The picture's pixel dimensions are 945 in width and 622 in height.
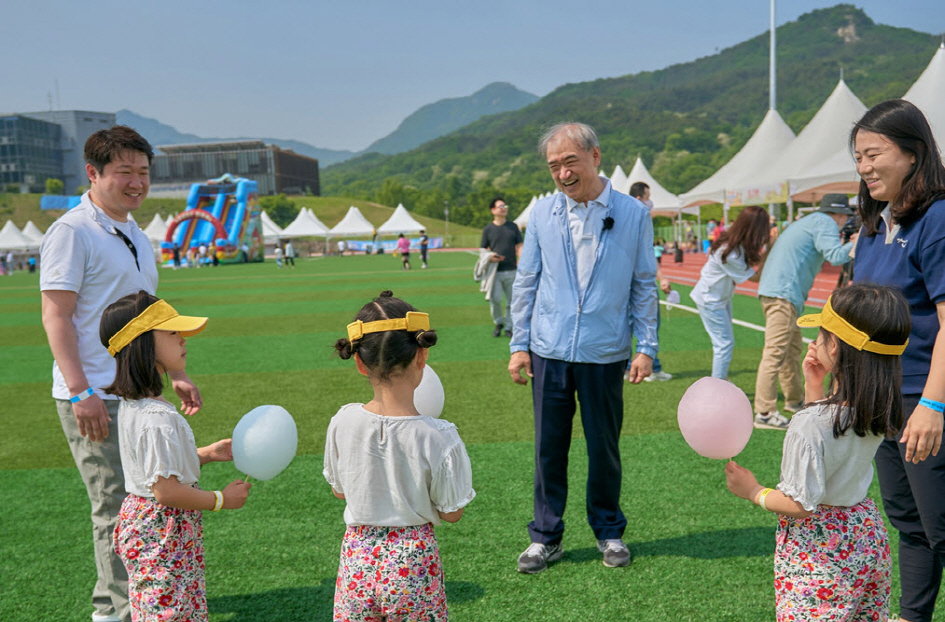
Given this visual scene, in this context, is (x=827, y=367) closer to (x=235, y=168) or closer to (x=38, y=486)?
(x=38, y=486)

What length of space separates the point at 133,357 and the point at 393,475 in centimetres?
101

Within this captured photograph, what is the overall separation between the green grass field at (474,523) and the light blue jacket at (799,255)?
3.88 ft

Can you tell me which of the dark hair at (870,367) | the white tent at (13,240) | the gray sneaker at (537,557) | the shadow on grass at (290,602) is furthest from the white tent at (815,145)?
the white tent at (13,240)

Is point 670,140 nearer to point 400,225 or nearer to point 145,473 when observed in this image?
point 400,225

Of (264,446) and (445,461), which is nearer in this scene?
(445,461)

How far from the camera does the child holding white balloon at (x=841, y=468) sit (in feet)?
6.68

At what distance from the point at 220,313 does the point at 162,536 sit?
14805 millimetres

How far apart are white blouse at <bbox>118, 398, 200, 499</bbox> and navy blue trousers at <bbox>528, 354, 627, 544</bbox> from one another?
5.79 feet

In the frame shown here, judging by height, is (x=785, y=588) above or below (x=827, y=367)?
below

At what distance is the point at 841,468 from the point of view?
2115 mm

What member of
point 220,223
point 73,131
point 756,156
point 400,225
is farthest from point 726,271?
point 73,131

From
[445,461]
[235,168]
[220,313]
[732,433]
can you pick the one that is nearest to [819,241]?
[732,433]

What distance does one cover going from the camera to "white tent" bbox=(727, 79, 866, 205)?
66.1ft

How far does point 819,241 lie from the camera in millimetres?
5582
